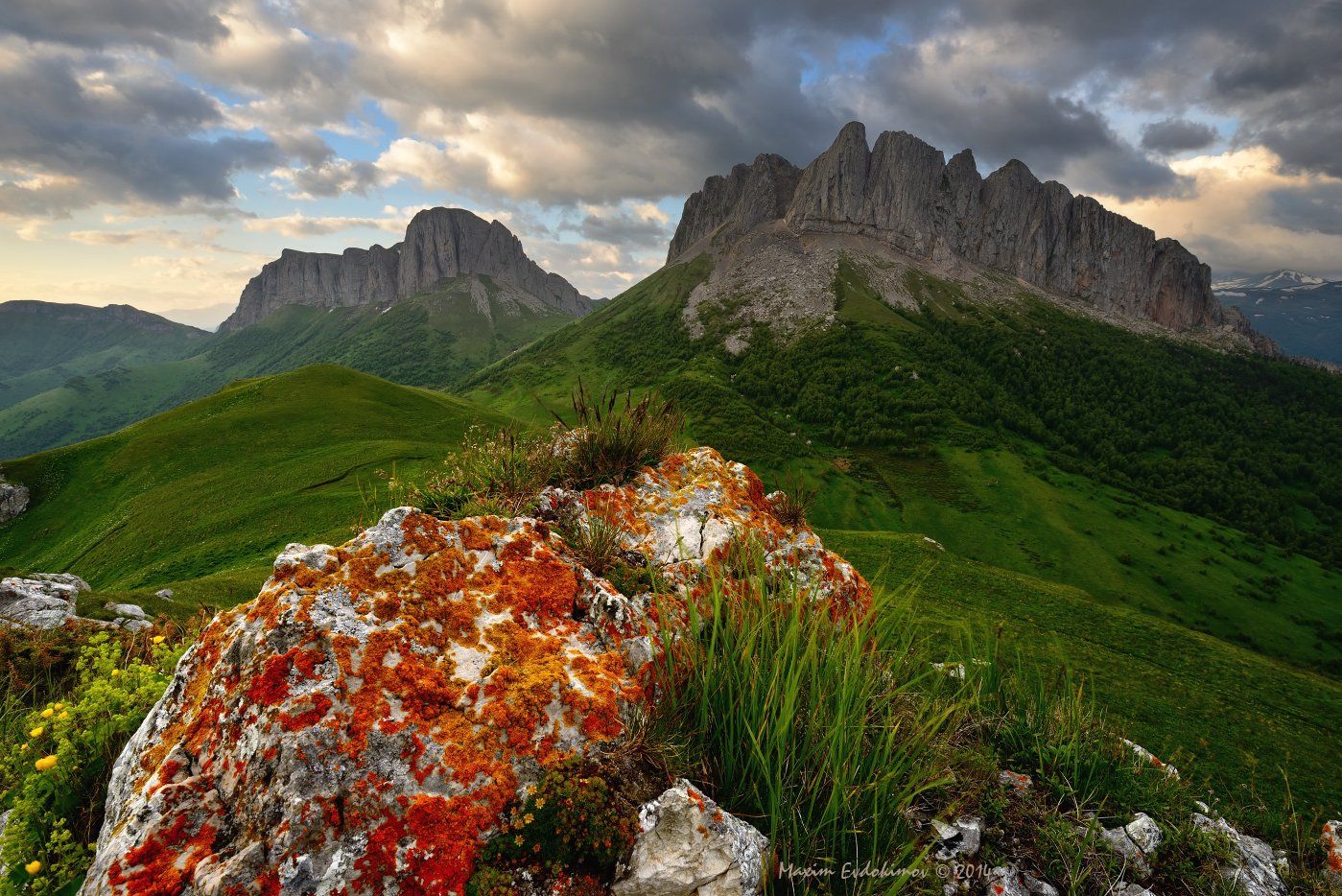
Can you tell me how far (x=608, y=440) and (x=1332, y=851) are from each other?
Answer: 873cm

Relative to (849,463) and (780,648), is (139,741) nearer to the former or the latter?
(780,648)

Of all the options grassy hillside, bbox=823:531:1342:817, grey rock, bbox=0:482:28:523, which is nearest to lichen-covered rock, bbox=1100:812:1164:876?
grassy hillside, bbox=823:531:1342:817

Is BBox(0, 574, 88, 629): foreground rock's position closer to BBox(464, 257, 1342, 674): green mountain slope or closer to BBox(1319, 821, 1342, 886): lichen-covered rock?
BBox(1319, 821, 1342, 886): lichen-covered rock

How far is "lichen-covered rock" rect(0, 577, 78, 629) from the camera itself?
820 cm

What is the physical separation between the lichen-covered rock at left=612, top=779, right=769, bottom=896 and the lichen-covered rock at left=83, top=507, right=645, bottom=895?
26.4 inches

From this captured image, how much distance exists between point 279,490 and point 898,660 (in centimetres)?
3256

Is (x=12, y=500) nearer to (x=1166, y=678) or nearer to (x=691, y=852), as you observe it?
(x=691, y=852)

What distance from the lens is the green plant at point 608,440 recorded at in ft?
22.9

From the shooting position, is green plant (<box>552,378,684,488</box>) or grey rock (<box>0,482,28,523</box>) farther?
grey rock (<box>0,482,28,523</box>)

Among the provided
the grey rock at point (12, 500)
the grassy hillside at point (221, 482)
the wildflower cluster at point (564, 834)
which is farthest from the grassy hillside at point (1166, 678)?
the grey rock at point (12, 500)

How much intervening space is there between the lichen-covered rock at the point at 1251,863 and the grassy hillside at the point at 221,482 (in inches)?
602

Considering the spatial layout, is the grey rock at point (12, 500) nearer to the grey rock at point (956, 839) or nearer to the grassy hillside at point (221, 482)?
the grassy hillside at point (221, 482)

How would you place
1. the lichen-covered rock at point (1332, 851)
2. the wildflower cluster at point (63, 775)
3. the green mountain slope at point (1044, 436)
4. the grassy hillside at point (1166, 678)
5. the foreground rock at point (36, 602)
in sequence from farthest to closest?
1. the green mountain slope at point (1044, 436)
2. the grassy hillside at point (1166, 678)
3. the foreground rock at point (36, 602)
4. the lichen-covered rock at point (1332, 851)
5. the wildflower cluster at point (63, 775)

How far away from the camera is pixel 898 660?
428 centimetres
